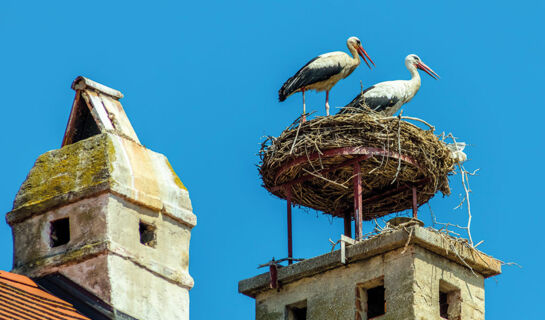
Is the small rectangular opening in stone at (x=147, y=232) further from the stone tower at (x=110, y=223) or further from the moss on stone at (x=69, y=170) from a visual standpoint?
the moss on stone at (x=69, y=170)

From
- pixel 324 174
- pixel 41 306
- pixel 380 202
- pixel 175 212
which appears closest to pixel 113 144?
pixel 175 212

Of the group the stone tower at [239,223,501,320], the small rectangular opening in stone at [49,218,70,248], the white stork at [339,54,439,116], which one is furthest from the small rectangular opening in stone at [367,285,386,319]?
the small rectangular opening in stone at [49,218,70,248]

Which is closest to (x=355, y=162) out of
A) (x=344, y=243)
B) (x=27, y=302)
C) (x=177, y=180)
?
(x=344, y=243)

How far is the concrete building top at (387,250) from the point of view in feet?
58.0

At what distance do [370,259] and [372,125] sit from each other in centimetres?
209

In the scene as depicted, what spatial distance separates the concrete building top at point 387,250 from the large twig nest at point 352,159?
3.54 feet

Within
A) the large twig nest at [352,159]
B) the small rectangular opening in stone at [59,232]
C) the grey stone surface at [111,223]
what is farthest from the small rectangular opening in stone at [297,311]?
the small rectangular opening in stone at [59,232]

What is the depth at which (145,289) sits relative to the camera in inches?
613

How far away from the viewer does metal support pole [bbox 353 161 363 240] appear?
18516mm

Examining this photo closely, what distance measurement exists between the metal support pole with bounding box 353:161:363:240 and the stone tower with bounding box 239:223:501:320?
285 millimetres

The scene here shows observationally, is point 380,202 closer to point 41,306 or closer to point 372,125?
point 372,125

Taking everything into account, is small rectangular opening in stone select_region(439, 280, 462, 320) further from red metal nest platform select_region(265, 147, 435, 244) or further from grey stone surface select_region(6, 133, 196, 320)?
grey stone surface select_region(6, 133, 196, 320)

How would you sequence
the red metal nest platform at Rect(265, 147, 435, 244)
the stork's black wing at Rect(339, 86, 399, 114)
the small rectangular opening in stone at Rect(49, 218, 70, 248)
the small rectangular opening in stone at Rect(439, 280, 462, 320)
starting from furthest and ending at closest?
the stork's black wing at Rect(339, 86, 399, 114)
the red metal nest platform at Rect(265, 147, 435, 244)
the small rectangular opening in stone at Rect(439, 280, 462, 320)
the small rectangular opening in stone at Rect(49, 218, 70, 248)

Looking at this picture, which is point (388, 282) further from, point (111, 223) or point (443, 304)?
point (111, 223)
